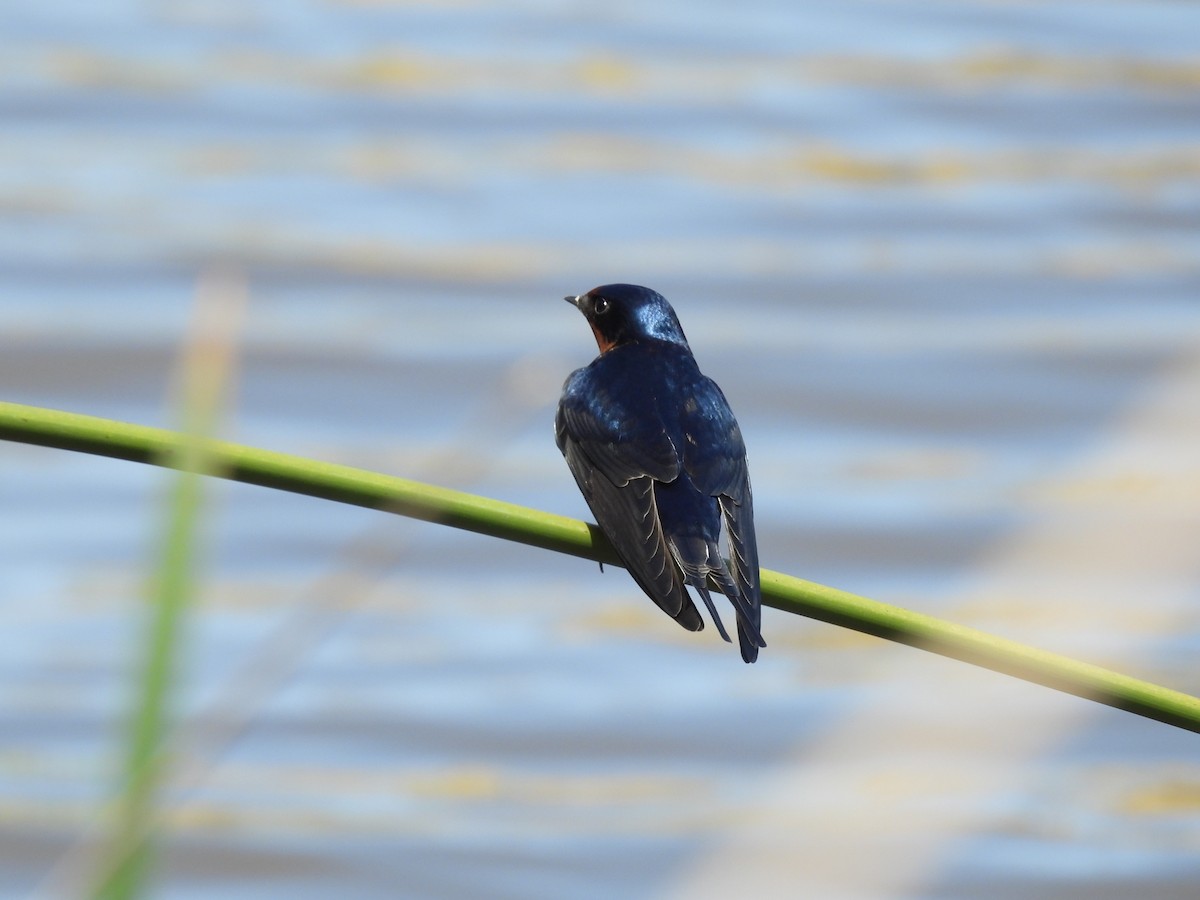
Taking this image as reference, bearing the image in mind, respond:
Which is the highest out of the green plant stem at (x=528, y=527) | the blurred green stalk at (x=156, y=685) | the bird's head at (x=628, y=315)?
the bird's head at (x=628, y=315)

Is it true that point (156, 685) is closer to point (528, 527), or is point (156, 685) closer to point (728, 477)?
point (528, 527)

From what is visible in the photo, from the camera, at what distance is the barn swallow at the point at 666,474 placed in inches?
74.5

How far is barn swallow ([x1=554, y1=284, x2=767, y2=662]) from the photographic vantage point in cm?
189

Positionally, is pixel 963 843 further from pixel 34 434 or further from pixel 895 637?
pixel 34 434

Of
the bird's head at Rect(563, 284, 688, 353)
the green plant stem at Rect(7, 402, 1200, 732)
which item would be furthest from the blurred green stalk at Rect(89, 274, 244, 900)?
the bird's head at Rect(563, 284, 688, 353)

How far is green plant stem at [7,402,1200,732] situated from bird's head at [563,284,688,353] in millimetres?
1303

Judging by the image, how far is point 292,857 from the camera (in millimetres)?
3439

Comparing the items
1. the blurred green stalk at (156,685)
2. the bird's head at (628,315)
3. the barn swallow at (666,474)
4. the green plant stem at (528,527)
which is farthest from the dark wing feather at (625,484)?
the blurred green stalk at (156,685)

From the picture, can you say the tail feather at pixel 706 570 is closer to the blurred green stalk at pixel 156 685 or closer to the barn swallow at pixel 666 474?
the barn swallow at pixel 666 474

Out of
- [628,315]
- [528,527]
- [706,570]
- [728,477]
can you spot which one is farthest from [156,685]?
[628,315]

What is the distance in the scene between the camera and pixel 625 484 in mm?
2047

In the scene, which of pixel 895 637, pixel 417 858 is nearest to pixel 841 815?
pixel 417 858

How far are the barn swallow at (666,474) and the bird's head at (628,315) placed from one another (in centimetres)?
17

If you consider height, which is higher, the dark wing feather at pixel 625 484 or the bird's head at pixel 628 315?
the bird's head at pixel 628 315
